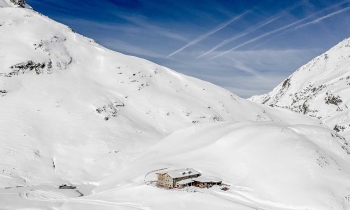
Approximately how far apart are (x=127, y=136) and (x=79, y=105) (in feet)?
61.4

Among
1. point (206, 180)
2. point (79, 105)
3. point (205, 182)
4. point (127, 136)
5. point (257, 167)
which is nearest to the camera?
point (205, 182)

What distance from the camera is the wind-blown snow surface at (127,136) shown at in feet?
149

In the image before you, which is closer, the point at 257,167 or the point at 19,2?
the point at 257,167

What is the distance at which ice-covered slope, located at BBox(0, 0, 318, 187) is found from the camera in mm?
64688

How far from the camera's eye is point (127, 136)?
7694 cm

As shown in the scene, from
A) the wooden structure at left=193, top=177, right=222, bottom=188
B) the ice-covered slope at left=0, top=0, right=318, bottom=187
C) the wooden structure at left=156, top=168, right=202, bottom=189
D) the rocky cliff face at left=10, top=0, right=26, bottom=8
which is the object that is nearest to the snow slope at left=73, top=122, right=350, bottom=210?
the wooden structure at left=193, top=177, right=222, bottom=188

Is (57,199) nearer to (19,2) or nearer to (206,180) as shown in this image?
(206,180)

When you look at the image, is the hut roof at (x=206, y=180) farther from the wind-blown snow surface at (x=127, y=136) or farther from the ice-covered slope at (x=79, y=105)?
the ice-covered slope at (x=79, y=105)

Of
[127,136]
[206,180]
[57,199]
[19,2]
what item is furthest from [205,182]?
[19,2]

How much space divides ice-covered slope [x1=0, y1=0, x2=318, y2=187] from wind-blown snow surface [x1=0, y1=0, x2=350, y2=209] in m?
0.34

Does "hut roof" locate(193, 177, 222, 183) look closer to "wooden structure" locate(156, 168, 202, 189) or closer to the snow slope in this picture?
"wooden structure" locate(156, 168, 202, 189)

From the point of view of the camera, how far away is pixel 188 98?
10594cm

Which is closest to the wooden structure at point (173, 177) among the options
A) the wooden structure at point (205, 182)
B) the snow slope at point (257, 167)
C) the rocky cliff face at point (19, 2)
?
the wooden structure at point (205, 182)

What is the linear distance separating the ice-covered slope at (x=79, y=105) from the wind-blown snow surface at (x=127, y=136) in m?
0.34
